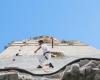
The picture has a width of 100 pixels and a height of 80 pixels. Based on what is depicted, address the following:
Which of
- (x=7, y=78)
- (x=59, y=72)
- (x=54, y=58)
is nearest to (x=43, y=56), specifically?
(x=54, y=58)

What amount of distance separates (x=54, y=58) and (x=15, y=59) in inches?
51.3

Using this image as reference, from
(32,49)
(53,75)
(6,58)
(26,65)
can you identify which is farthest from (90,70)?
(32,49)

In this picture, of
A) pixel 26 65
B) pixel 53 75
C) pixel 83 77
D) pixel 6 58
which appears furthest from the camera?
pixel 6 58

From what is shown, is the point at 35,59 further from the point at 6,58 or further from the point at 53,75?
the point at 53,75

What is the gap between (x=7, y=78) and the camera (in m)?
17.0

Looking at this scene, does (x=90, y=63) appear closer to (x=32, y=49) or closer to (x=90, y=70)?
(x=90, y=70)

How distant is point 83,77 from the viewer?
1662 cm

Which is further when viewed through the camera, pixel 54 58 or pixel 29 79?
pixel 54 58

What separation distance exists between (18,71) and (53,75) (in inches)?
40.9

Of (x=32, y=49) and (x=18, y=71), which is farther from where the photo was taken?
(x=32, y=49)

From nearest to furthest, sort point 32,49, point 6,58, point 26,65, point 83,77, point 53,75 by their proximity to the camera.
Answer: point 83,77 < point 53,75 < point 26,65 < point 6,58 < point 32,49

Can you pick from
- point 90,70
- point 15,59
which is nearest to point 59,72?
point 90,70

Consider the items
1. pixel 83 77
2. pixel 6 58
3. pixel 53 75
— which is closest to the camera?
pixel 83 77

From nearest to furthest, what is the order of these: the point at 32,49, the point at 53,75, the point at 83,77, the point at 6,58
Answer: the point at 83,77 < the point at 53,75 < the point at 6,58 < the point at 32,49
